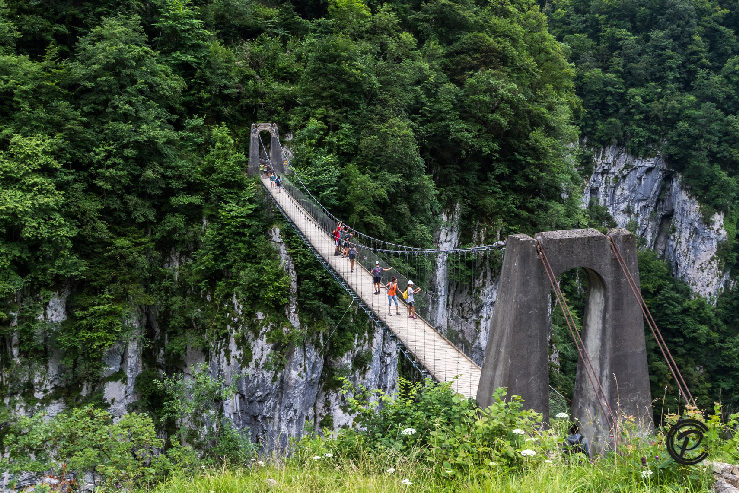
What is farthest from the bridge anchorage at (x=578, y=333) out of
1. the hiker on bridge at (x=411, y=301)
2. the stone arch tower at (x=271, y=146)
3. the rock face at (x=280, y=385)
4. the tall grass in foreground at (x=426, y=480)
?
the stone arch tower at (x=271, y=146)

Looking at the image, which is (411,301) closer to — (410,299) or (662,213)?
(410,299)

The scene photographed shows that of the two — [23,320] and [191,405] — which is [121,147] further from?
[191,405]

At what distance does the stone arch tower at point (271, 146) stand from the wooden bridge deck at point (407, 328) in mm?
2702

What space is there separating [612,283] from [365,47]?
1177cm

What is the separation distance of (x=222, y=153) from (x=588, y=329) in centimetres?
1014

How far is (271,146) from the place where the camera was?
14961 mm

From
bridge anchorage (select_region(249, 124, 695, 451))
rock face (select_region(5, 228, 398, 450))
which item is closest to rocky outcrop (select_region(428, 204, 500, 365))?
rock face (select_region(5, 228, 398, 450))

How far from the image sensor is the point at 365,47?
50.8ft

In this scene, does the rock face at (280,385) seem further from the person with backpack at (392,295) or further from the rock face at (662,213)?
the rock face at (662,213)

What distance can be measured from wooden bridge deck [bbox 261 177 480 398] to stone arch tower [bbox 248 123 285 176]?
8.87 ft

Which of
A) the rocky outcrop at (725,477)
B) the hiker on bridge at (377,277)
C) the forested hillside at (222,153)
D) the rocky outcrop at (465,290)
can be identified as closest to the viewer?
the rocky outcrop at (725,477)

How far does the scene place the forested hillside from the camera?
35.6ft

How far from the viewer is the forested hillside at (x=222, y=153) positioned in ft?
35.6

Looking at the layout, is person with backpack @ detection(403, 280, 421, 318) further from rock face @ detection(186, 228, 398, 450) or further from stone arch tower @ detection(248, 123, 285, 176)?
stone arch tower @ detection(248, 123, 285, 176)
